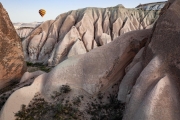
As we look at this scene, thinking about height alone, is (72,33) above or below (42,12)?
above

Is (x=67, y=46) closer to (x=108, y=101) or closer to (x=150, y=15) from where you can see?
(x=108, y=101)

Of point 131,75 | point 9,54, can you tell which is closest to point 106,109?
point 131,75

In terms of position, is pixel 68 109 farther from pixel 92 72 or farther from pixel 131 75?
pixel 131 75

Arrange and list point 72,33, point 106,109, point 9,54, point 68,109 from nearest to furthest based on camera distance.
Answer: point 68,109
point 106,109
point 9,54
point 72,33

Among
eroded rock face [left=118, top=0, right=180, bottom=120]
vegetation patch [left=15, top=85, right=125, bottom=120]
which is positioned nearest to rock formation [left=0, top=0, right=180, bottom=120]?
eroded rock face [left=118, top=0, right=180, bottom=120]

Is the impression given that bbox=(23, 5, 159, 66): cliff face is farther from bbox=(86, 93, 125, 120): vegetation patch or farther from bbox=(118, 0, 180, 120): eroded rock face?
bbox=(118, 0, 180, 120): eroded rock face

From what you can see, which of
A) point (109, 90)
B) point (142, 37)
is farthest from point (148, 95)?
point (142, 37)
